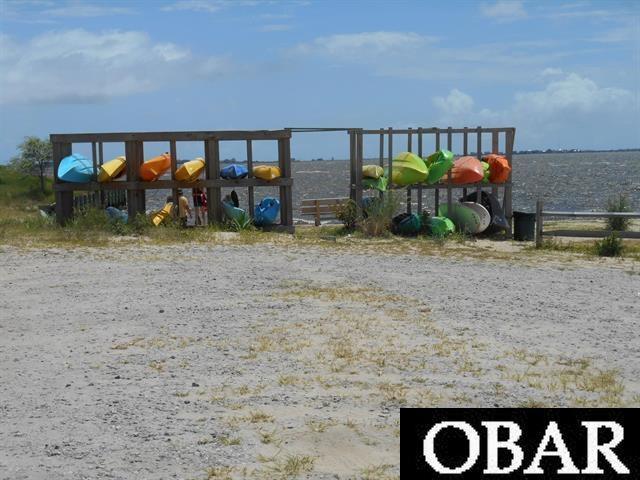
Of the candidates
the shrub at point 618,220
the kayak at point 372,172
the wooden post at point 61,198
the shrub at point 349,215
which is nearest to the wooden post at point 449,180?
the kayak at point 372,172

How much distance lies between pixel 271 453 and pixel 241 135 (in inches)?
588

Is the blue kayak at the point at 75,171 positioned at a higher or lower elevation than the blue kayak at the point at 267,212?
higher

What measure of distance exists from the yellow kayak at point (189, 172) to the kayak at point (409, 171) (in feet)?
14.8

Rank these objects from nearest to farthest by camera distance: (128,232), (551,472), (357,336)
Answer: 1. (551,472)
2. (357,336)
3. (128,232)

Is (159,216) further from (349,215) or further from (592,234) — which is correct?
(592,234)

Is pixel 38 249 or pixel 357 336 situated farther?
pixel 38 249

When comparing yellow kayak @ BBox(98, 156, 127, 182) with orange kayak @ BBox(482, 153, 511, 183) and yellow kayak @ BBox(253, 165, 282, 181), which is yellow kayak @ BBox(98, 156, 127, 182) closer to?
yellow kayak @ BBox(253, 165, 282, 181)

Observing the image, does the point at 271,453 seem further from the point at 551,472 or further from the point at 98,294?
the point at 98,294

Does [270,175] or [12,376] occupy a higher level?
[270,175]

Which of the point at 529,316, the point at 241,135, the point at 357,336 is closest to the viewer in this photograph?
the point at 357,336

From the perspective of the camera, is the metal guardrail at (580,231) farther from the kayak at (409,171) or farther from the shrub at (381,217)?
the shrub at (381,217)

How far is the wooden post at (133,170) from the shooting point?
1956cm


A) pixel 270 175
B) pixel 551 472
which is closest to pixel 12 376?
pixel 551 472

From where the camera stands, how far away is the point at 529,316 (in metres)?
9.95
